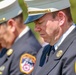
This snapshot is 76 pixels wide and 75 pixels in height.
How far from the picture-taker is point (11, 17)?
472cm

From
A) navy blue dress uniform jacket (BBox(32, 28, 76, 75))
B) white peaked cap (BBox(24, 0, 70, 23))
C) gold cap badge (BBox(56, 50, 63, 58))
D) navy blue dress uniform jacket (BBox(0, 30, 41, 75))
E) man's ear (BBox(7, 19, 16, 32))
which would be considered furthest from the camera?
man's ear (BBox(7, 19, 16, 32))

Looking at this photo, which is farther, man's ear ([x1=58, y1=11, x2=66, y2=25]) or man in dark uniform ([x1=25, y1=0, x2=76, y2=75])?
man's ear ([x1=58, y1=11, x2=66, y2=25])

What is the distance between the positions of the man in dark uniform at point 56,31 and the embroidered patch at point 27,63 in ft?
1.24

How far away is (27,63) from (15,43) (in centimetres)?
38

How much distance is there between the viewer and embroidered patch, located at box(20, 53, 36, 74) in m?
4.36

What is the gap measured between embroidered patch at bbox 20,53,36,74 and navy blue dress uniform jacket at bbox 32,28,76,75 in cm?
48

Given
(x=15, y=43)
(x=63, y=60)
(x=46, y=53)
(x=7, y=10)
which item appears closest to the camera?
(x=63, y=60)

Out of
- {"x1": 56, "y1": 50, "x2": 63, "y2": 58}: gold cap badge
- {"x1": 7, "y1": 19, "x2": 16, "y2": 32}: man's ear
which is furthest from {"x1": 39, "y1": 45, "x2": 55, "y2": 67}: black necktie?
{"x1": 7, "y1": 19, "x2": 16, "y2": 32}: man's ear

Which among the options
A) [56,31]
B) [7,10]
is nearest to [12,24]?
[7,10]

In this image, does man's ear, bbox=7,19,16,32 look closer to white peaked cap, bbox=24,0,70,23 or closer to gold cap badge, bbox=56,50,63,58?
white peaked cap, bbox=24,0,70,23

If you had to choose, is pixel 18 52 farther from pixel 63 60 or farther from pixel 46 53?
pixel 63 60

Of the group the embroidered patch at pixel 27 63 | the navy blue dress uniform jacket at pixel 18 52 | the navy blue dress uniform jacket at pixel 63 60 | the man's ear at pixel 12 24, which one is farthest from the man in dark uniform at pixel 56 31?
the man's ear at pixel 12 24

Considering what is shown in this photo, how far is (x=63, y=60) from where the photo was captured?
11.9 feet

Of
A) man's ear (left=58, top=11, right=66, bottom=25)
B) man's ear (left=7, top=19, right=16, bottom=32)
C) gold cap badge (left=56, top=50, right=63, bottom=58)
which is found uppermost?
man's ear (left=58, top=11, right=66, bottom=25)
